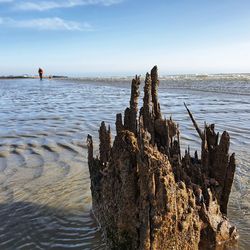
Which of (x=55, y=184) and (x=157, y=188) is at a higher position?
(x=157, y=188)

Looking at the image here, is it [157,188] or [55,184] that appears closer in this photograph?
[157,188]

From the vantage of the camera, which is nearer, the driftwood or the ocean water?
the driftwood

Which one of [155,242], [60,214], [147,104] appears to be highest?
[147,104]

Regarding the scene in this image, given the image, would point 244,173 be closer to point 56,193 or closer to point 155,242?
point 56,193

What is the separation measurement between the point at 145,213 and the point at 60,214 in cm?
202

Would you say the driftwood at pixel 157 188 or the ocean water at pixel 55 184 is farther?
the ocean water at pixel 55 184

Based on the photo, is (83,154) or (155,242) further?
(83,154)

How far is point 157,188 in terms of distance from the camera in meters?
2.98

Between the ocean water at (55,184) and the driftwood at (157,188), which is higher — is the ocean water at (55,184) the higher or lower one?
the lower one

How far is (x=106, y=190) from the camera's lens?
11.9 feet

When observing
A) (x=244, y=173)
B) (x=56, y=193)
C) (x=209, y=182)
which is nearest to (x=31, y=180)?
(x=56, y=193)

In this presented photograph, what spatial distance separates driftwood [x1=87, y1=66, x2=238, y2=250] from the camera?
301cm

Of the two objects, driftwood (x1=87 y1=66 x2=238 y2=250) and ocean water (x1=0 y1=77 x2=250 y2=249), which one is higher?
driftwood (x1=87 y1=66 x2=238 y2=250)

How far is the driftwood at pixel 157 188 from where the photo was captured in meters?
3.01
